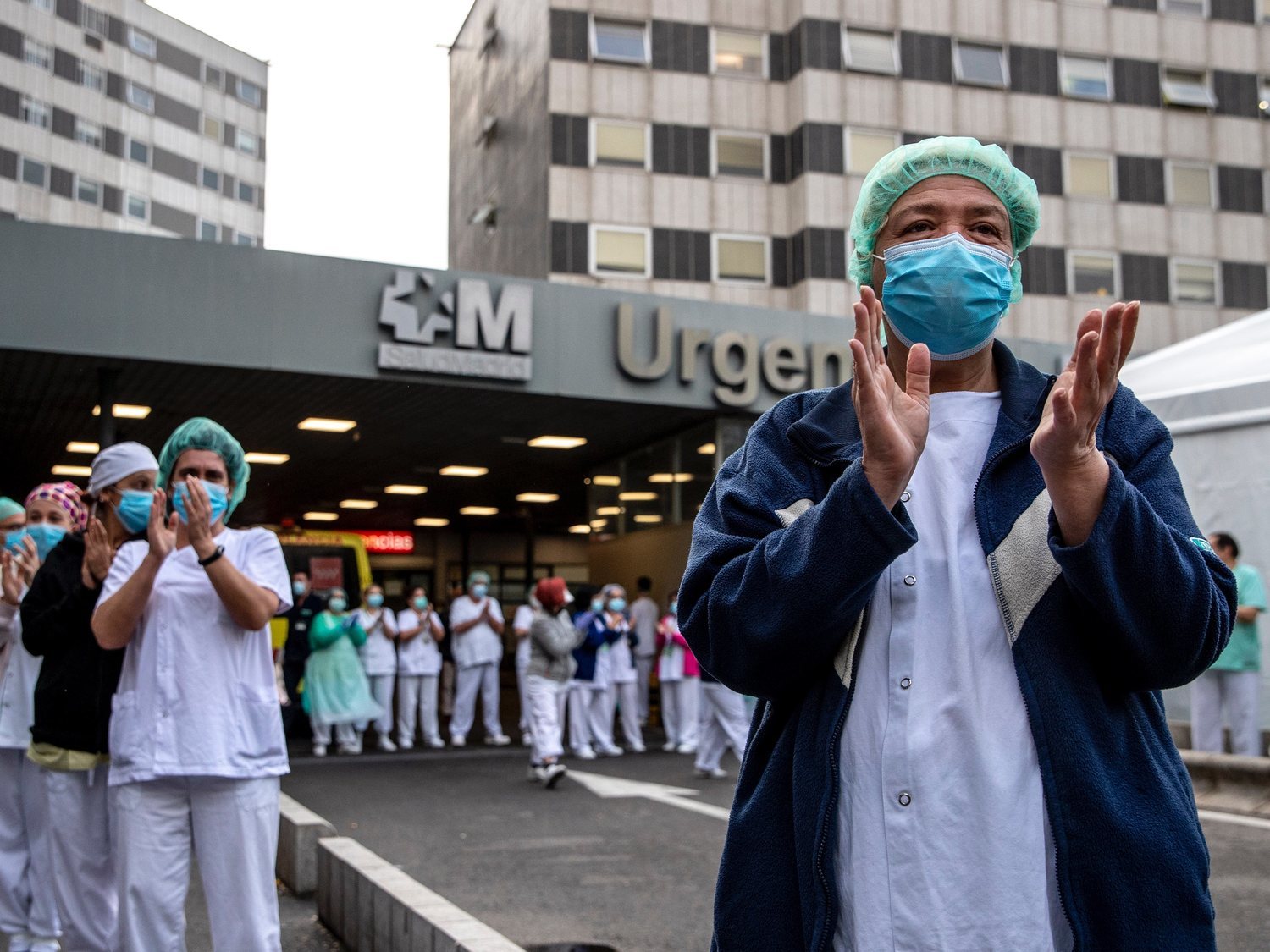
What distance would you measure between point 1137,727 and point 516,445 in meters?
20.8

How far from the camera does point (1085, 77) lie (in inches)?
1340

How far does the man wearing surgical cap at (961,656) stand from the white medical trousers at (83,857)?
3.97 meters

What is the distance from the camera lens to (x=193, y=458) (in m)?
4.71

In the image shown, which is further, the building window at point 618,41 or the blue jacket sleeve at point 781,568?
the building window at point 618,41

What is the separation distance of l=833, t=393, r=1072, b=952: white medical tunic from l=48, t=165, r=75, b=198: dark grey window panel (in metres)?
60.6

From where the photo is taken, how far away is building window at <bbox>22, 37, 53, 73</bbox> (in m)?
54.3

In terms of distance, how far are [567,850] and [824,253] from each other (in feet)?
78.6

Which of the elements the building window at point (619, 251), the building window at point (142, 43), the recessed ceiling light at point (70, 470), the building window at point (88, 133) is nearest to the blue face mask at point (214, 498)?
the recessed ceiling light at point (70, 470)

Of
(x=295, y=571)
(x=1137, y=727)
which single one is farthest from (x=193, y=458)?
(x=295, y=571)

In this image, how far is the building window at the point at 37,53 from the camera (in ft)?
178

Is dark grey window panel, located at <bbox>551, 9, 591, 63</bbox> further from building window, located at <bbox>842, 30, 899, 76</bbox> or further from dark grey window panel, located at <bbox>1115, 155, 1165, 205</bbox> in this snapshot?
dark grey window panel, located at <bbox>1115, 155, 1165, 205</bbox>

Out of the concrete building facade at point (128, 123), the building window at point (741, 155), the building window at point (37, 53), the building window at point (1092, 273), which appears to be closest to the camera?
the building window at point (741, 155)

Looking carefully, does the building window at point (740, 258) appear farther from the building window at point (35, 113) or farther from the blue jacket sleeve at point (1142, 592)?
the building window at point (35, 113)

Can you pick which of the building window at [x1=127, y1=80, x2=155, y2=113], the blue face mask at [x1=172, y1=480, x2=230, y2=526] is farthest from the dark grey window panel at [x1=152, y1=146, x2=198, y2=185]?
the blue face mask at [x1=172, y1=480, x2=230, y2=526]
